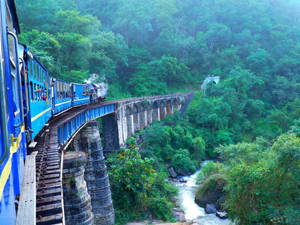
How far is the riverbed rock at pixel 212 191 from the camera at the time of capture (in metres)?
20.2

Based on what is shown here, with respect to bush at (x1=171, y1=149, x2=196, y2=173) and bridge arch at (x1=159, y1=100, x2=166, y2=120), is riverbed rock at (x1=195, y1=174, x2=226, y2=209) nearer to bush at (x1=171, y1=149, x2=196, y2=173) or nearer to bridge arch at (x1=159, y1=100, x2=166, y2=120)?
bush at (x1=171, y1=149, x2=196, y2=173)

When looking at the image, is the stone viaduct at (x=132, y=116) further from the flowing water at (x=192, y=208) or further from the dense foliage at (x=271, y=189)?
the dense foliage at (x=271, y=189)

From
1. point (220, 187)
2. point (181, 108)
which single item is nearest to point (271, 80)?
point (181, 108)

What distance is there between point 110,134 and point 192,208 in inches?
400

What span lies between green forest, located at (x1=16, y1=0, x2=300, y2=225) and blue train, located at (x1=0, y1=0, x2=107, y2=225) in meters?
10.0

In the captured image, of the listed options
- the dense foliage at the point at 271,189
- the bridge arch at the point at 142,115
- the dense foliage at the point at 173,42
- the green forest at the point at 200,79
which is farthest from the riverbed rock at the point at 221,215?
the dense foliage at the point at 173,42

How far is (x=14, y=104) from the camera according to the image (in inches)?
130

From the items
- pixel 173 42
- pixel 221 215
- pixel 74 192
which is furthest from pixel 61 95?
pixel 173 42

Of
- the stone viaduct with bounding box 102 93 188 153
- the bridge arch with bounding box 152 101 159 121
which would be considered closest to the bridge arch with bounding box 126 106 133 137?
the stone viaduct with bounding box 102 93 188 153

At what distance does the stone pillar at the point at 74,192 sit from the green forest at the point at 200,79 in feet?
24.0

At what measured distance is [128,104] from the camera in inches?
1156

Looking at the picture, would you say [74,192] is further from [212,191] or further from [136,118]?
[136,118]

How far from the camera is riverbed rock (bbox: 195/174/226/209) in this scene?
20172mm

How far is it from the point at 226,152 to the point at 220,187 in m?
2.78
